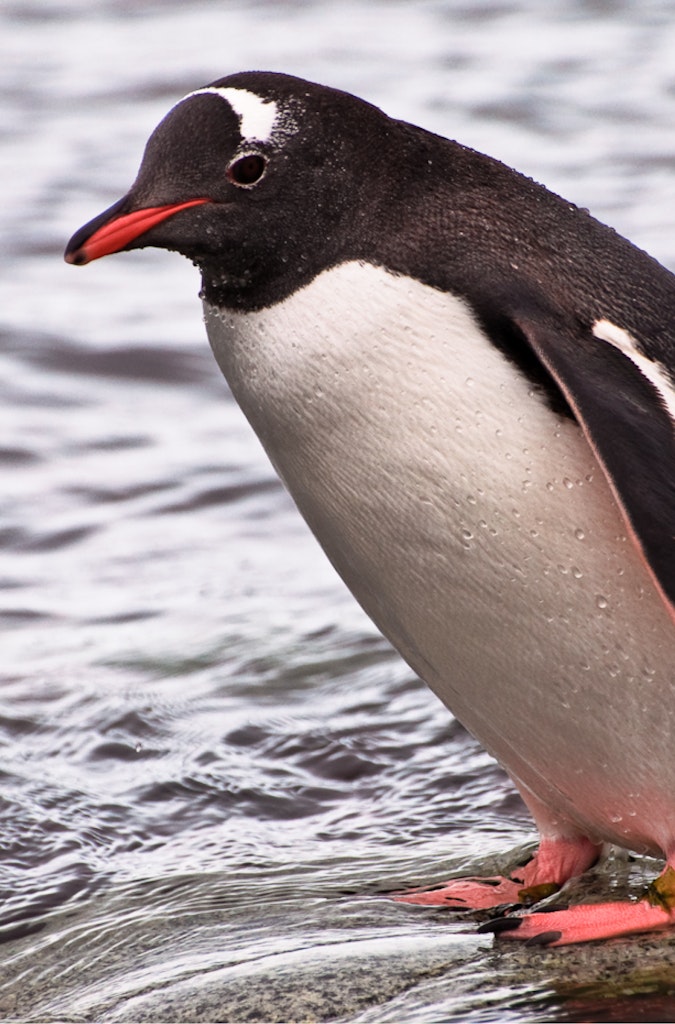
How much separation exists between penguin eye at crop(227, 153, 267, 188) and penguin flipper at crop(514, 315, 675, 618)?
1.46 ft

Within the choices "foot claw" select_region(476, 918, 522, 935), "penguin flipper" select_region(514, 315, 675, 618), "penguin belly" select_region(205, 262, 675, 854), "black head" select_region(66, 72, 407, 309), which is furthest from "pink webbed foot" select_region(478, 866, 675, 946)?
"black head" select_region(66, 72, 407, 309)

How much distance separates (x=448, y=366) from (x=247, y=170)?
413 mm

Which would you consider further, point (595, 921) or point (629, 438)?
point (595, 921)

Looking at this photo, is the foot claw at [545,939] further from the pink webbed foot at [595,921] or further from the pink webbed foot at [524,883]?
the pink webbed foot at [524,883]

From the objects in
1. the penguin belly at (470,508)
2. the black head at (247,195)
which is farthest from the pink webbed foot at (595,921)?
the black head at (247,195)

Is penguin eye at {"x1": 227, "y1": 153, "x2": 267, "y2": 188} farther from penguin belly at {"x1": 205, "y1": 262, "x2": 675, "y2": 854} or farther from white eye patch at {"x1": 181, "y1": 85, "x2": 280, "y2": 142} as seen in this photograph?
penguin belly at {"x1": 205, "y1": 262, "x2": 675, "y2": 854}

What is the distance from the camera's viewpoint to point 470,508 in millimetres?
2652

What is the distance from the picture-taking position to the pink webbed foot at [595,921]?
2666 millimetres

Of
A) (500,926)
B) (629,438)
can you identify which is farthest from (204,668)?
(629,438)

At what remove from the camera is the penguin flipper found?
2457 millimetres

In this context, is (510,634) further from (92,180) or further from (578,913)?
(92,180)

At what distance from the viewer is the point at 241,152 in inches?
104

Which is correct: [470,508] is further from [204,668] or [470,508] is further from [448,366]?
[204,668]

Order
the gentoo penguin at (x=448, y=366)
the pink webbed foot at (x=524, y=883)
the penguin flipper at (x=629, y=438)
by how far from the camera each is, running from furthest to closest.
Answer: the pink webbed foot at (x=524, y=883)
the gentoo penguin at (x=448, y=366)
the penguin flipper at (x=629, y=438)
